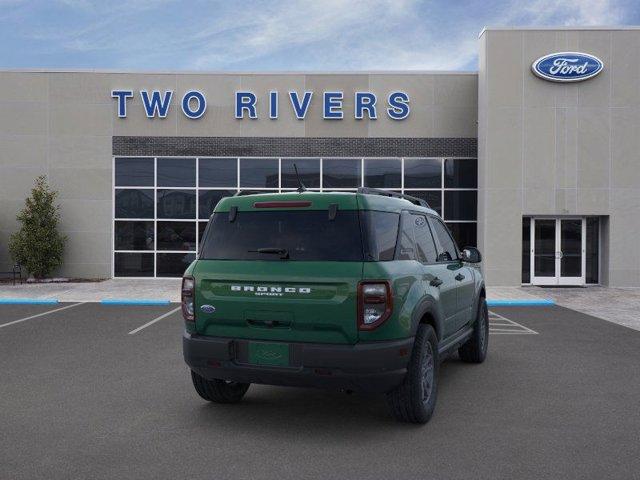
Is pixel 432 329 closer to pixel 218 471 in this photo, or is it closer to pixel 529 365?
pixel 218 471

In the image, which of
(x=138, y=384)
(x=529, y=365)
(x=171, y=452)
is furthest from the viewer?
(x=529, y=365)

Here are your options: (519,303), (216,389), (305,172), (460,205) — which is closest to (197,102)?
(305,172)

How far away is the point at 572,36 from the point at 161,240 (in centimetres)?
1426

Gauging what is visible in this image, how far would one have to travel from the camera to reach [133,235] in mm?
19250

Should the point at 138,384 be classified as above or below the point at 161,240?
below

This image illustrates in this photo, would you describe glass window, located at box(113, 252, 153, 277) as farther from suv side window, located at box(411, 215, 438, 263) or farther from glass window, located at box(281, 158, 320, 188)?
suv side window, located at box(411, 215, 438, 263)

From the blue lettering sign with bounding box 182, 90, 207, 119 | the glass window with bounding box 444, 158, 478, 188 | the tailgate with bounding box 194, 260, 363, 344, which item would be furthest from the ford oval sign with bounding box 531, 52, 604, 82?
the tailgate with bounding box 194, 260, 363, 344

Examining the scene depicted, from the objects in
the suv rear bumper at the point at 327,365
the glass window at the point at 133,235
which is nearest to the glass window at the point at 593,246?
the glass window at the point at 133,235

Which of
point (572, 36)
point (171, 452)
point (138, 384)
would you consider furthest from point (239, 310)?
point (572, 36)

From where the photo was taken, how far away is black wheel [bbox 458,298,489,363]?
7.20m

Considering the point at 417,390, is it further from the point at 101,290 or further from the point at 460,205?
the point at 460,205

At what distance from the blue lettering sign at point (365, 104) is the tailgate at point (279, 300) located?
14812 millimetres

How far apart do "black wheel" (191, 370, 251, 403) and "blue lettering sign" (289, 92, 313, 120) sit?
567 inches

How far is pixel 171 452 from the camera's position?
4.27 m
